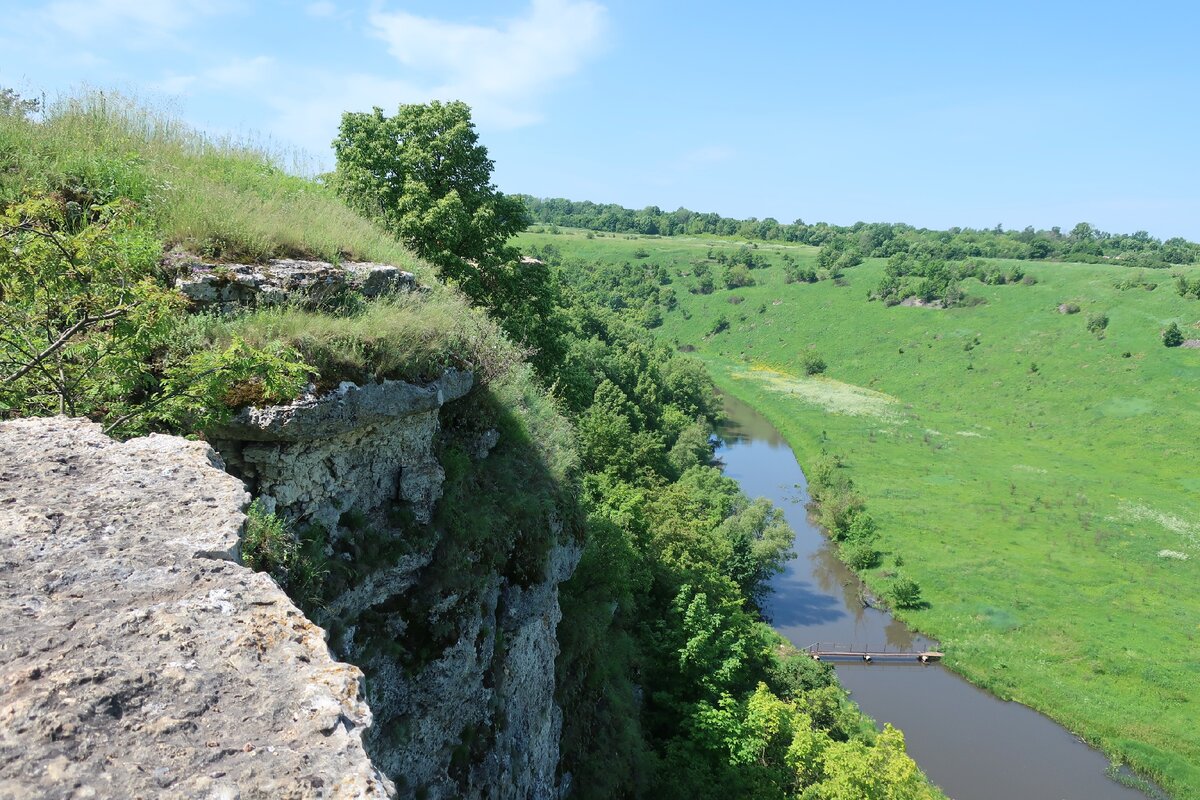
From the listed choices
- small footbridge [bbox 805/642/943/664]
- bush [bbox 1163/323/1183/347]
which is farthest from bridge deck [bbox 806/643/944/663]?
bush [bbox 1163/323/1183/347]

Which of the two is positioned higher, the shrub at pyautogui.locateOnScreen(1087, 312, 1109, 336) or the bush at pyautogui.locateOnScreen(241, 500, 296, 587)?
the bush at pyautogui.locateOnScreen(241, 500, 296, 587)

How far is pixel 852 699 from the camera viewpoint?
93.8 feet

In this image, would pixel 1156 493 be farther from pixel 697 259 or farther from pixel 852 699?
pixel 697 259

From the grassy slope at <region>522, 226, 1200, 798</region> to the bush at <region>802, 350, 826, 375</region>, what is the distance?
1.07 meters

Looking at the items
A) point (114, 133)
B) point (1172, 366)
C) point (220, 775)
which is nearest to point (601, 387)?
point (114, 133)

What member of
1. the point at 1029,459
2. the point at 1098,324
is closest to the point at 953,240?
the point at 1098,324

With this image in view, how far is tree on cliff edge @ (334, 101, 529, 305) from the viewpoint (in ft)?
52.0

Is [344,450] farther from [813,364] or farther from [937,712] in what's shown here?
[813,364]

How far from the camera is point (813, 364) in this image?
9062 cm

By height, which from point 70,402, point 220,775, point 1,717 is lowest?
point 220,775

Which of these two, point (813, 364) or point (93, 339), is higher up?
point (93, 339)

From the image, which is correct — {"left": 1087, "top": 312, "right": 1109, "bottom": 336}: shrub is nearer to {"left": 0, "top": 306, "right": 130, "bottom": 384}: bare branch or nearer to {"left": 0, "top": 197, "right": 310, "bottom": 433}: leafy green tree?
{"left": 0, "top": 197, "right": 310, "bottom": 433}: leafy green tree

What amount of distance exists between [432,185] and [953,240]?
171 meters

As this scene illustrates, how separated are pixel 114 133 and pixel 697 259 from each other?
134138 millimetres
